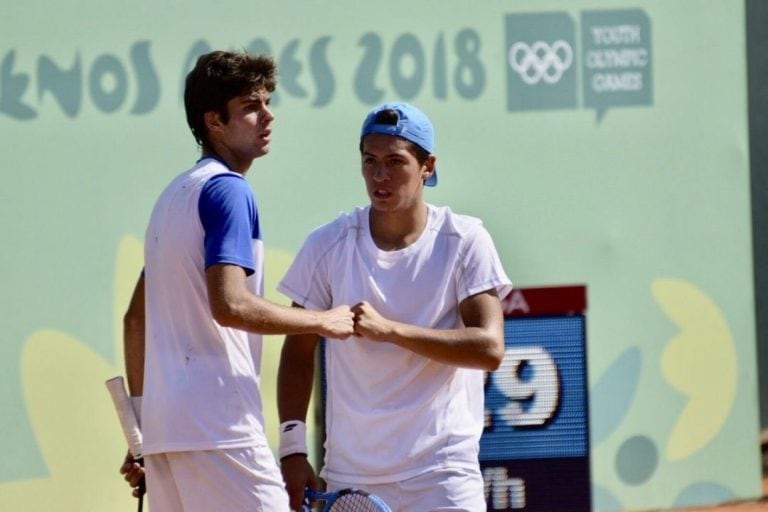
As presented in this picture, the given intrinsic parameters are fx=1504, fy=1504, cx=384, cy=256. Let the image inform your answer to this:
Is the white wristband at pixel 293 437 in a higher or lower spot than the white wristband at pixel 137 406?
lower

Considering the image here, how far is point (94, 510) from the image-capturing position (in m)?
6.48

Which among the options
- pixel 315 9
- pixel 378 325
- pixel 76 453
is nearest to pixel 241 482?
pixel 378 325

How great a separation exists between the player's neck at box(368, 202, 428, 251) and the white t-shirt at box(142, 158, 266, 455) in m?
0.40

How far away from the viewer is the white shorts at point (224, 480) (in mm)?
3473

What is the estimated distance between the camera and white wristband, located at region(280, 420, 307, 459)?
3.75m

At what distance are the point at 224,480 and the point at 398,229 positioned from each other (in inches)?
30.7

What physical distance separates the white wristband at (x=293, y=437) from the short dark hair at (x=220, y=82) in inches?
29.9

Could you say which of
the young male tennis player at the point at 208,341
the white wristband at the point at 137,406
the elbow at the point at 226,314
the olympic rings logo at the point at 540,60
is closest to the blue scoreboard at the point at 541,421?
the olympic rings logo at the point at 540,60

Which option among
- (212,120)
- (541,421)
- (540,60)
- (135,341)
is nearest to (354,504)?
(135,341)

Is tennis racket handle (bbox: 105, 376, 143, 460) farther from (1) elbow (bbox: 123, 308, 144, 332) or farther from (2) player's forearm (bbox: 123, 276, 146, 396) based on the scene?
(1) elbow (bbox: 123, 308, 144, 332)

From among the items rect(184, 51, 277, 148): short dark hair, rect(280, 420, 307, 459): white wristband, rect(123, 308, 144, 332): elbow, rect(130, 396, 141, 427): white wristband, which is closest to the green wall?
rect(123, 308, 144, 332): elbow

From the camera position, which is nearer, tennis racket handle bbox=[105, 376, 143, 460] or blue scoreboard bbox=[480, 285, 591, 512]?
Result: tennis racket handle bbox=[105, 376, 143, 460]

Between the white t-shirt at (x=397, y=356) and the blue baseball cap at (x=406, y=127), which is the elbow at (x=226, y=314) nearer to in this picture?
the white t-shirt at (x=397, y=356)

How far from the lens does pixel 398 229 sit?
12.4 ft
